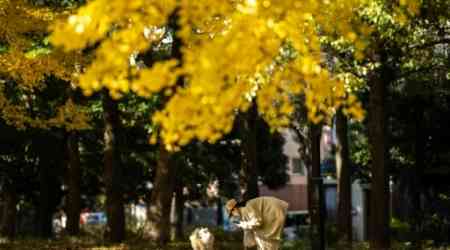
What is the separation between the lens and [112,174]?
21.7 meters

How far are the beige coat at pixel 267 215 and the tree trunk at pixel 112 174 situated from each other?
8.32 metres

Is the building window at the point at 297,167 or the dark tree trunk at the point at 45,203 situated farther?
the building window at the point at 297,167

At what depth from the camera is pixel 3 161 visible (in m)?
31.2

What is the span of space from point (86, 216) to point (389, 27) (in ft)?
128

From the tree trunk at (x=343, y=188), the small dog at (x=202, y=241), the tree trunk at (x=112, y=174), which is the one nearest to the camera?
the small dog at (x=202, y=241)

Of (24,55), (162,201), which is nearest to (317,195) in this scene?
(162,201)

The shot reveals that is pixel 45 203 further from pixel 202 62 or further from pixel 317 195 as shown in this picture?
pixel 202 62

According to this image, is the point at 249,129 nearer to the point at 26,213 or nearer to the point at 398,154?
the point at 398,154

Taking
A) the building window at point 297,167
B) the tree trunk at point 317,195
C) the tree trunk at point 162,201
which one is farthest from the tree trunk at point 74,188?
the building window at point 297,167

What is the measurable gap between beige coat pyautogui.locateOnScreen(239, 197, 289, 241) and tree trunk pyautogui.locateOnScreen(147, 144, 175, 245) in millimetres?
5986

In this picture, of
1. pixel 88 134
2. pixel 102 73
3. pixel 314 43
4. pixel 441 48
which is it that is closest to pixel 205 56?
pixel 102 73

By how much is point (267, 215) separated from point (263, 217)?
0.08 m

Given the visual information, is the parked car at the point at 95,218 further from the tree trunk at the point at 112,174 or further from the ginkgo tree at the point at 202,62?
the ginkgo tree at the point at 202,62

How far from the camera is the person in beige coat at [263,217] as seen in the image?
43.9ft
